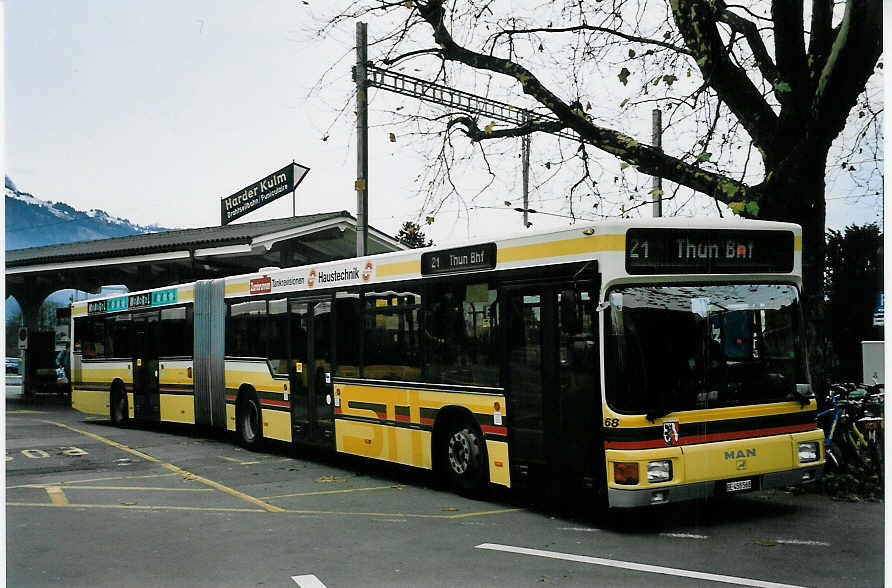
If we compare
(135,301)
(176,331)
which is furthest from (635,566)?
(135,301)

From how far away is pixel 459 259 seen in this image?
1048 centimetres

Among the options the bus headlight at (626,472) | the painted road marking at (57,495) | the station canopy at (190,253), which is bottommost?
the painted road marking at (57,495)

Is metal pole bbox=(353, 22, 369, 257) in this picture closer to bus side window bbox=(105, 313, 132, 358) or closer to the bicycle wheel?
bus side window bbox=(105, 313, 132, 358)

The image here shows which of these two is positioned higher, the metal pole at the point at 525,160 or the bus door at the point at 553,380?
the metal pole at the point at 525,160

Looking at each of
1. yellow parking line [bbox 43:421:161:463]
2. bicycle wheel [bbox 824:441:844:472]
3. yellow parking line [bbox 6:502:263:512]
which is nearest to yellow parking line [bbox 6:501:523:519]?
yellow parking line [bbox 6:502:263:512]

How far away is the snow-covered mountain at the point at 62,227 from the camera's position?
719 inches

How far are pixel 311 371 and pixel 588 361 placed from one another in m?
5.73

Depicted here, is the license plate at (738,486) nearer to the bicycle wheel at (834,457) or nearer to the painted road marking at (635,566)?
the painted road marking at (635,566)

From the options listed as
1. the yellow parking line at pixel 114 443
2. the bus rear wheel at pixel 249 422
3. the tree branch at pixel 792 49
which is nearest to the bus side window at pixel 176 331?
the yellow parking line at pixel 114 443

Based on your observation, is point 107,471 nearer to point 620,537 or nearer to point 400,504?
point 400,504

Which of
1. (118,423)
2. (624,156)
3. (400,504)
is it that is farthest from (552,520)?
(118,423)

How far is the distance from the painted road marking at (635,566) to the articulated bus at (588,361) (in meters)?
0.82

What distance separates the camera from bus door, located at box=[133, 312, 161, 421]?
1878 cm

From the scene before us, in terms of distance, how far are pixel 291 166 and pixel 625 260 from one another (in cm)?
1504
